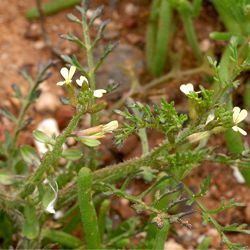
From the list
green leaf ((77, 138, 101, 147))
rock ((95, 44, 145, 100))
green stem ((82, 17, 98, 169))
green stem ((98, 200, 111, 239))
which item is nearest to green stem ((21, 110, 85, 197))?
green leaf ((77, 138, 101, 147))

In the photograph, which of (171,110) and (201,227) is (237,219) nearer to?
(201,227)

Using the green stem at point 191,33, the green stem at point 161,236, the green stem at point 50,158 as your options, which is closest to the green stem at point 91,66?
the green stem at point 50,158

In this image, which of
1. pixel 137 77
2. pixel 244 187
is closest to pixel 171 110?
pixel 244 187

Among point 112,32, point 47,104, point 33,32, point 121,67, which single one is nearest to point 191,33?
point 121,67

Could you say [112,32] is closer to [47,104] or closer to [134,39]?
[134,39]

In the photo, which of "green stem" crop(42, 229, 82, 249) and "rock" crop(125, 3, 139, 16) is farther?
"rock" crop(125, 3, 139, 16)

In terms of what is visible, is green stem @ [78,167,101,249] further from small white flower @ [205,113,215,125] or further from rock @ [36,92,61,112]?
rock @ [36,92,61,112]

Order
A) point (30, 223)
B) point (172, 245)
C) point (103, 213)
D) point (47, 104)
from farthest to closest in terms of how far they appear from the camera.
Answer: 1. point (47, 104)
2. point (172, 245)
3. point (103, 213)
4. point (30, 223)
